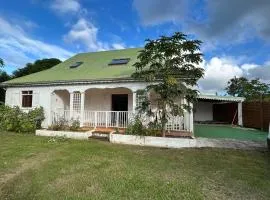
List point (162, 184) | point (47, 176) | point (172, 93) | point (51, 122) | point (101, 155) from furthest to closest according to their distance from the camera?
point (51, 122) < point (172, 93) < point (101, 155) < point (47, 176) < point (162, 184)

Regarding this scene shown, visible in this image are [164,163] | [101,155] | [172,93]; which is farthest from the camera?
[172,93]

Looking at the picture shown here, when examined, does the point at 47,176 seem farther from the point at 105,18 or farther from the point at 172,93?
the point at 105,18

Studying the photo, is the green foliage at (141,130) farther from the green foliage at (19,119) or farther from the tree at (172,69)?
the green foliage at (19,119)

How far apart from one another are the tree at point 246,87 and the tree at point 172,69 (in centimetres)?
2762

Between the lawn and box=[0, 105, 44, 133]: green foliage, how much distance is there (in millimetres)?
4017

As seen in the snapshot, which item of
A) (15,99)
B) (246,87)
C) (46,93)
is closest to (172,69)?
(46,93)

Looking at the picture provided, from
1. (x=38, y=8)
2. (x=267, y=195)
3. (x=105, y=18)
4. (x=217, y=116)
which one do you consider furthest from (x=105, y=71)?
(x=217, y=116)

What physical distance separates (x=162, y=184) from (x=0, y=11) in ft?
42.9

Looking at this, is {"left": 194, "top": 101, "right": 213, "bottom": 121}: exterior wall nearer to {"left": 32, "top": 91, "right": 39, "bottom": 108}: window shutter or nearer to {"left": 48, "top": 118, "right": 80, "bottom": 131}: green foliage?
{"left": 48, "top": 118, "right": 80, "bottom": 131}: green foliage

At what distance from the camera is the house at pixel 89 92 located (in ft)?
42.2

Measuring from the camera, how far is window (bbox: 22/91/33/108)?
609 inches

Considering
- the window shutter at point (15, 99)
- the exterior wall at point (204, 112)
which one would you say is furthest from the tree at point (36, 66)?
the exterior wall at point (204, 112)

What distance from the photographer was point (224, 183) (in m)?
5.70

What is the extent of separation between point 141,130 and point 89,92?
6.45 m
